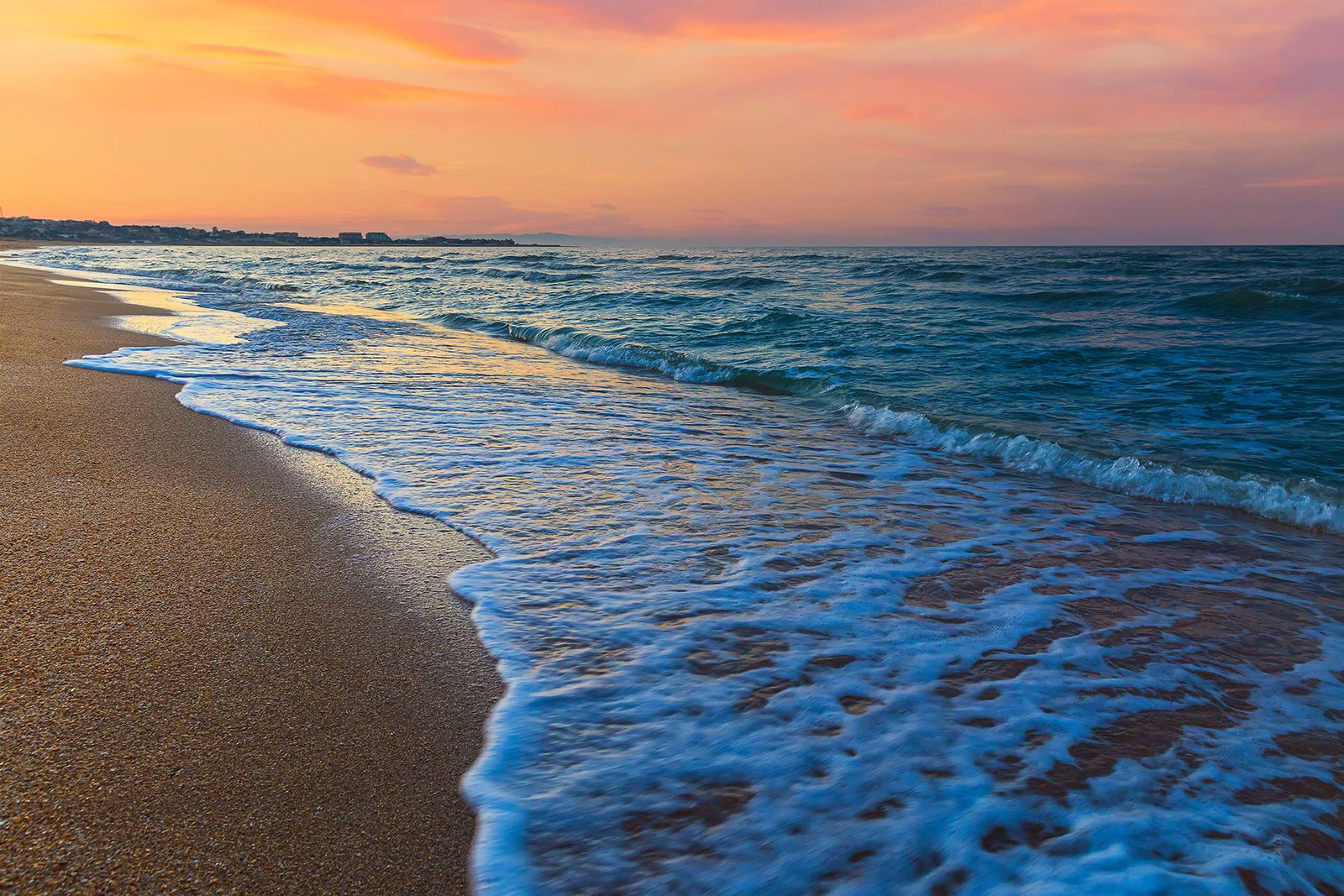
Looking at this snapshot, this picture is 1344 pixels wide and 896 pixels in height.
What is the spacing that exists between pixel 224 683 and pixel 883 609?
2525 millimetres

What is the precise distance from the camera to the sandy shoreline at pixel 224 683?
5.72 ft

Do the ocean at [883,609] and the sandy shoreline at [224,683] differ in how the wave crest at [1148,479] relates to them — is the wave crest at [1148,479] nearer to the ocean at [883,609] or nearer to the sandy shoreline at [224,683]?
the ocean at [883,609]

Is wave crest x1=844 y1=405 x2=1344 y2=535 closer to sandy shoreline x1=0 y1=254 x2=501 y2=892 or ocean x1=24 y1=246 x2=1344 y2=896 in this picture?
ocean x1=24 y1=246 x2=1344 y2=896

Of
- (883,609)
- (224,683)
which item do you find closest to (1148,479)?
(883,609)

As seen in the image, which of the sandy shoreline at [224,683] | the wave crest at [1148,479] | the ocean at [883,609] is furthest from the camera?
the wave crest at [1148,479]

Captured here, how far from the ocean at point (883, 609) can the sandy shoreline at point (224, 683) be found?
0.72 ft

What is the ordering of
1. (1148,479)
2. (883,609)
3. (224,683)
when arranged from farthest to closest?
(1148,479) → (883,609) → (224,683)

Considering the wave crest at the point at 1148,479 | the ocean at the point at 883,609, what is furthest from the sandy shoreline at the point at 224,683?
the wave crest at the point at 1148,479

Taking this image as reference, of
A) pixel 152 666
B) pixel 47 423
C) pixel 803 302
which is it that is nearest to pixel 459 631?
pixel 152 666

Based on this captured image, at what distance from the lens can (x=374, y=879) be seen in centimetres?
171

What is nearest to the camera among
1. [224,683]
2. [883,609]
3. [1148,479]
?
[224,683]

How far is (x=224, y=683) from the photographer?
2.40 metres

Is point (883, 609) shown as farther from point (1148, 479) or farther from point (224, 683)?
point (1148, 479)

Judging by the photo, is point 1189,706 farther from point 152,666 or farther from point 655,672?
point 152,666
